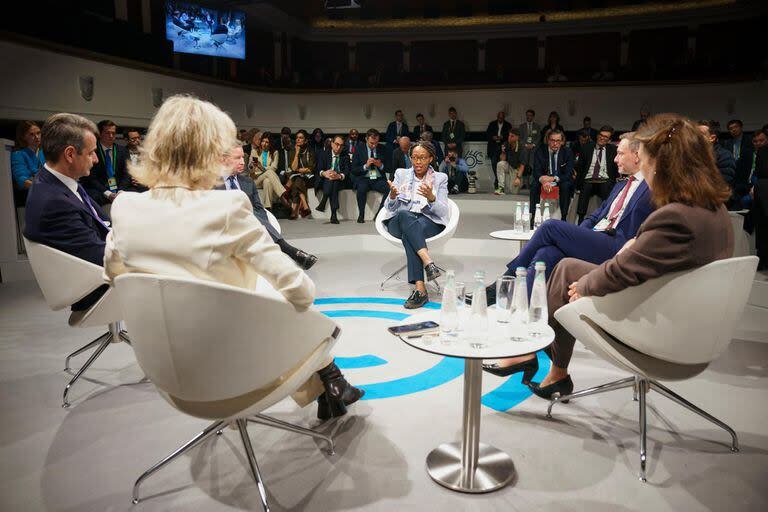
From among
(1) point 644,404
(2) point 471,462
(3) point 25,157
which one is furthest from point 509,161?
(2) point 471,462

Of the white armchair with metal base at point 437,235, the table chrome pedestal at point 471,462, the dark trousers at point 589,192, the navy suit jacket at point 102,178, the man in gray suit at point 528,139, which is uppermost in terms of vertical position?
A: the man in gray suit at point 528,139

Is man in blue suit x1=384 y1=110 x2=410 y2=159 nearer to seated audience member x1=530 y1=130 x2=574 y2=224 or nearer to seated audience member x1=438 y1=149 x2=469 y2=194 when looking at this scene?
seated audience member x1=438 y1=149 x2=469 y2=194

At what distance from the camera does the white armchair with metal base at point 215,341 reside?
1.59 m

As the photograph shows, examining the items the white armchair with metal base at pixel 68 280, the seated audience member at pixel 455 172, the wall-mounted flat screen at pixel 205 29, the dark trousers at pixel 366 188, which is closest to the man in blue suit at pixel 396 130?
the seated audience member at pixel 455 172

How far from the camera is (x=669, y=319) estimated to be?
1987mm

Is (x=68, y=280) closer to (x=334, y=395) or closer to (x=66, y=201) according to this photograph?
(x=66, y=201)

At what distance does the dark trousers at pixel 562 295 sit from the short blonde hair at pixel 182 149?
164cm

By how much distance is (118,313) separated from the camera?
271cm

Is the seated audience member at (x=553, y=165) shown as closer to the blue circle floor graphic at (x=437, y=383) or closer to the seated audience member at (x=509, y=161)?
the seated audience member at (x=509, y=161)

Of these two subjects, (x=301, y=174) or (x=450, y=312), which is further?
(x=301, y=174)

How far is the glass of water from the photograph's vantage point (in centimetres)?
214

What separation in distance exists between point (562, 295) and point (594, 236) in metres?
0.72

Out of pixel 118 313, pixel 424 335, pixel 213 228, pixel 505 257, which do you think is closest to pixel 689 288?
pixel 424 335

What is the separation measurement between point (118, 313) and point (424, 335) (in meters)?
1.61
